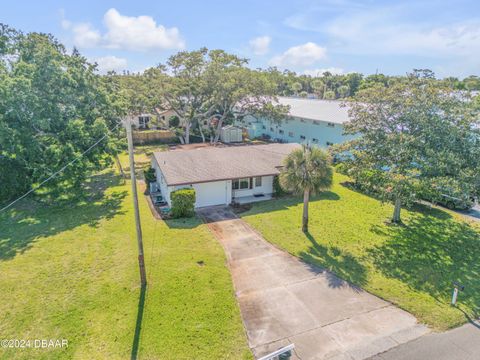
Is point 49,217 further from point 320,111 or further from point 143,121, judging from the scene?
point 143,121

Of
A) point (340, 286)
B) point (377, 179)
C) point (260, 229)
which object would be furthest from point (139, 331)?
point (377, 179)

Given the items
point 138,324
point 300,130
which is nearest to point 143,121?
point 300,130

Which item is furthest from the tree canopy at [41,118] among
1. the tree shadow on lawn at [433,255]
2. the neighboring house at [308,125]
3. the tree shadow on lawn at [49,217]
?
the neighboring house at [308,125]

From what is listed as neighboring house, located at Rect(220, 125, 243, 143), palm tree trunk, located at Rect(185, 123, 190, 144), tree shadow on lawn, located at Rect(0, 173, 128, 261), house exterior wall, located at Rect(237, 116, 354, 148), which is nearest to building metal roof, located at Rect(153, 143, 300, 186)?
tree shadow on lawn, located at Rect(0, 173, 128, 261)

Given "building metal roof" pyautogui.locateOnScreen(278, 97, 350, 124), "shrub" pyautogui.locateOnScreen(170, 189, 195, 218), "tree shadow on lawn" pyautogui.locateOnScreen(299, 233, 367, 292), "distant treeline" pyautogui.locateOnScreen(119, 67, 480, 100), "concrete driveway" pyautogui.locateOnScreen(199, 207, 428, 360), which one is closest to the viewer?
"concrete driveway" pyautogui.locateOnScreen(199, 207, 428, 360)

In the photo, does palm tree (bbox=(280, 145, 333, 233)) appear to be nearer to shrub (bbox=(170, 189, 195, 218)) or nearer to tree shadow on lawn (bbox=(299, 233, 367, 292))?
tree shadow on lawn (bbox=(299, 233, 367, 292))

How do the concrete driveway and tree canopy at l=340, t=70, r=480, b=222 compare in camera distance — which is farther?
tree canopy at l=340, t=70, r=480, b=222
